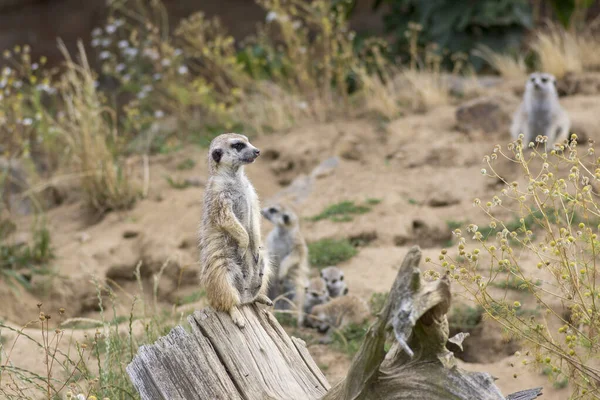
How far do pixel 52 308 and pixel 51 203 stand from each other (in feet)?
8.09

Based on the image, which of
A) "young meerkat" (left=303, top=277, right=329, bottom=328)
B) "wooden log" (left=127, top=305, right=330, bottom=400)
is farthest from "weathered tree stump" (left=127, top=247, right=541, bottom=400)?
"young meerkat" (left=303, top=277, right=329, bottom=328)

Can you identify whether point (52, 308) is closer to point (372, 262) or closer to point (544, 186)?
point (372, 262)

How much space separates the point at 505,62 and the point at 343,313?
535 centimetres

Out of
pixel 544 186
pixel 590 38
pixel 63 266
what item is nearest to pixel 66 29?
pixel 63 266

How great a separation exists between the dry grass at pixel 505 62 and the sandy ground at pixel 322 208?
942 millimetres

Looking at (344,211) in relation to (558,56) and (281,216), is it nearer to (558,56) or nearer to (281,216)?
(281,216)

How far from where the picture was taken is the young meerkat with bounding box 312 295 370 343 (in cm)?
456

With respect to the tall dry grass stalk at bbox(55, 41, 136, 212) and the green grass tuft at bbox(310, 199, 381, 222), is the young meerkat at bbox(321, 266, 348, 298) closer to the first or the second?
the green grass tuft at bbox(310, 199, 381, 222)

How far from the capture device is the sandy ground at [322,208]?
563cm

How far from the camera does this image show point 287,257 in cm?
513

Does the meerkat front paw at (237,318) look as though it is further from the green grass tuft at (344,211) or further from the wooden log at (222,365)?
the green grass tuft at (344,211)

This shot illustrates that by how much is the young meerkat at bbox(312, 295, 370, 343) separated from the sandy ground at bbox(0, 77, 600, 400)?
162 mm

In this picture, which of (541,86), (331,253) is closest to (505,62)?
(541,86)

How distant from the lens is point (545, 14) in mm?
10180
